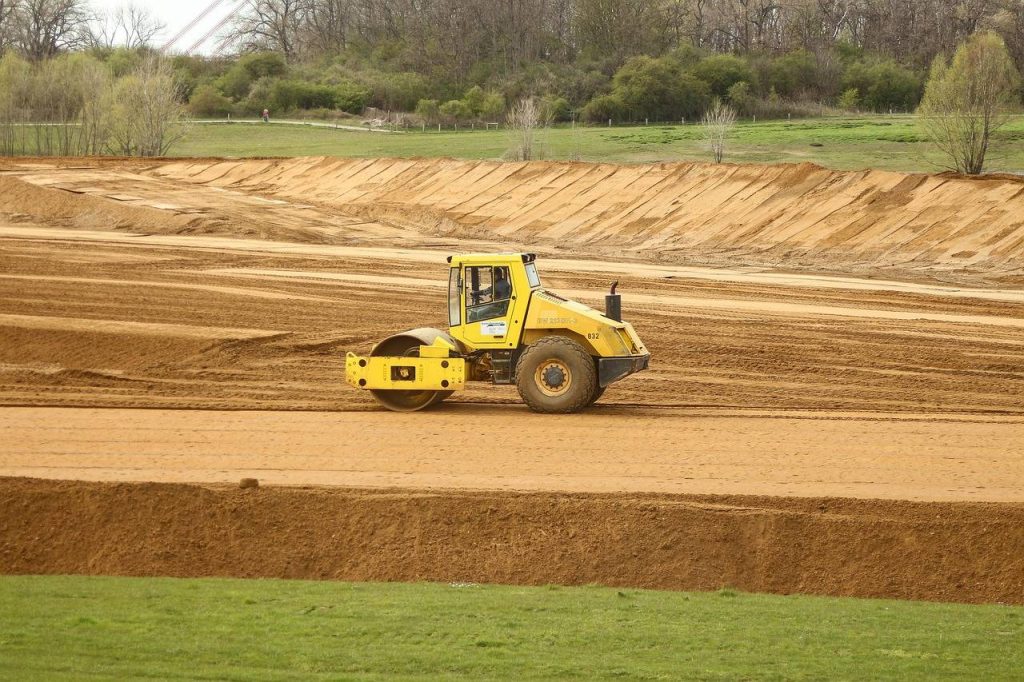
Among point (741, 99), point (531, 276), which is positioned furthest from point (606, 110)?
point (531, 276)

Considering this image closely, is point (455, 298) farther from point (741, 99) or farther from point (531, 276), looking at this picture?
point (741, 99)

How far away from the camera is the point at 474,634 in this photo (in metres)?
9.27

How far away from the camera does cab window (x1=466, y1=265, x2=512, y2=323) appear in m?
17.2

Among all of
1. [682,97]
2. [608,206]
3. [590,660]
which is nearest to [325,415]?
[590,660]

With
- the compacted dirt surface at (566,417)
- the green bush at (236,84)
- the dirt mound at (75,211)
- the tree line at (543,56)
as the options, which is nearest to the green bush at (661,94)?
the tree line at (543,56)

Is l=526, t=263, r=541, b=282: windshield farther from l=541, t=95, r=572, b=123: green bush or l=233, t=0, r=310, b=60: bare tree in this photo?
l=233, t=0, r=310, b=60: bare tree

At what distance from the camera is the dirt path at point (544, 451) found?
46.9 feet

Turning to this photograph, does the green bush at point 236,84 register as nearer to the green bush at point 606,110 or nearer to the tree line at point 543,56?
the tree line at point 543,56

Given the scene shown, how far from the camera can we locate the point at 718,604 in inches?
416

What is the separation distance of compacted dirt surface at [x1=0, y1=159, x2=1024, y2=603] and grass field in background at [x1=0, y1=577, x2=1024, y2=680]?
4.05ft

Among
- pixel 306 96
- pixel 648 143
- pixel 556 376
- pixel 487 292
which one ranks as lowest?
pixel 556 376

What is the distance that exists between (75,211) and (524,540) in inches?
1281

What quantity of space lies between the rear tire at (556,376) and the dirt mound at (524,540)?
12.8 ft

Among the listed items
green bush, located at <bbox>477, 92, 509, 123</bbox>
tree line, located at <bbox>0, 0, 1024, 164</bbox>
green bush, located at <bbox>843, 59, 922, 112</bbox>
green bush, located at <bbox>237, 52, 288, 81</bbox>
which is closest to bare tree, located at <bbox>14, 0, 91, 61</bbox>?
tree line, located at <bbox>0, 0, 1024, 164</bbox>
